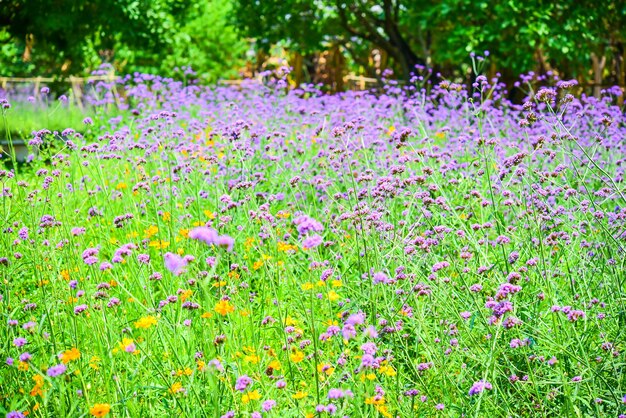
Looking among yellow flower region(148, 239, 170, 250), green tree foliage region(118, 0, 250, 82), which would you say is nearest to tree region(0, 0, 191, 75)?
green tree foliage region(118, 0, 250, 82)

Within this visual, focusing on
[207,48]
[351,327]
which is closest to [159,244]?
[351,327]

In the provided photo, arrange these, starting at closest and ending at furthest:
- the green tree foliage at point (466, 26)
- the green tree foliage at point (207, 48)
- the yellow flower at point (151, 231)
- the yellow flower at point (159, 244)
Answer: the yellow flower at point (159, 244), the yellow flower at point (151, 231), the green tree foliage at point (466, 26), the green tree foliage at point (207, 48)

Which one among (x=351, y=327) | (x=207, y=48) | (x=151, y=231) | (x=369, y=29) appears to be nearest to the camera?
(x=351, y=327)

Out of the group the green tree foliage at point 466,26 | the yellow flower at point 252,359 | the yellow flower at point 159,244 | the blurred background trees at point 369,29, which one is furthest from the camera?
the blurred background trees at point 369,29

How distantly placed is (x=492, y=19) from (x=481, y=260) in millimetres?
10438

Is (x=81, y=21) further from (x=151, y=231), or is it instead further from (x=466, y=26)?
(x=151, y=231)

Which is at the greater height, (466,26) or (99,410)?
(466,26)

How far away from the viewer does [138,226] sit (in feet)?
16.7

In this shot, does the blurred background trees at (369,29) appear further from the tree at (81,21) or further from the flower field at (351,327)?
the flower field at (351,327)

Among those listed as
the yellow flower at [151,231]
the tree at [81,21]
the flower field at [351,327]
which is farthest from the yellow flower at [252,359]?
the tree at [81,21]

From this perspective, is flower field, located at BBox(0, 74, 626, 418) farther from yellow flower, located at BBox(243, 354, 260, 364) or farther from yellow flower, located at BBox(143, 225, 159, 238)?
yellow flower, located at BBox(143, 225, 159, 238)

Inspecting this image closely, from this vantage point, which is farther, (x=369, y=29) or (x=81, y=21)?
(x=369, y=29)

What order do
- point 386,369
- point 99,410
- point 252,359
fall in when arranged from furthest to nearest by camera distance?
point 252,359 → point 386,369 → point 99,410

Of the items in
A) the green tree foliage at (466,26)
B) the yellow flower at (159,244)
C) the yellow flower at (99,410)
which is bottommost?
the yellow flower at (99,410)
